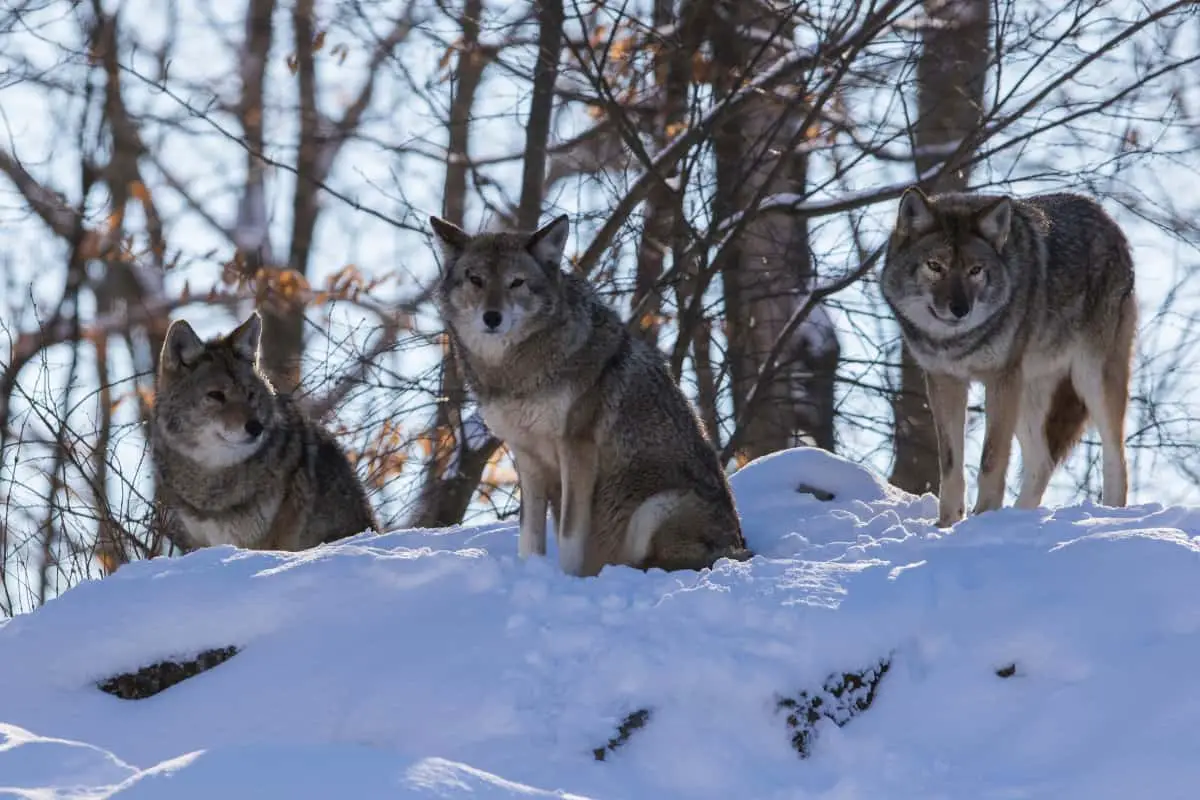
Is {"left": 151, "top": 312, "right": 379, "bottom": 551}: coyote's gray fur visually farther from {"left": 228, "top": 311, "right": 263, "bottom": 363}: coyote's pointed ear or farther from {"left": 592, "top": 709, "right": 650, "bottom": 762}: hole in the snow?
{"left": 592, "top": 709, "right": 650, "bottom": 762}: hole in the snow

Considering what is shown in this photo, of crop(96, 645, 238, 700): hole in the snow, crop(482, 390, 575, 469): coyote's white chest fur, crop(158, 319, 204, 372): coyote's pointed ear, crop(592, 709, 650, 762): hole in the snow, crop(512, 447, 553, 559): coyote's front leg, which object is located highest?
crop(158, 319, 204, 372): coyote's pointed ear

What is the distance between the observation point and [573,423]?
761 cm

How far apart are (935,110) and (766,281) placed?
2.05 m

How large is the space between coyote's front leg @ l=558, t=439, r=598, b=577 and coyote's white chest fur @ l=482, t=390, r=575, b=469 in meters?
0.09

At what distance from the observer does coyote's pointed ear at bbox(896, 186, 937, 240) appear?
8.41m

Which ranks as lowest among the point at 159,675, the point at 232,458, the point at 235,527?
the point at 159,675

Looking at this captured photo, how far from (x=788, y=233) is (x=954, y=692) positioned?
788 cm

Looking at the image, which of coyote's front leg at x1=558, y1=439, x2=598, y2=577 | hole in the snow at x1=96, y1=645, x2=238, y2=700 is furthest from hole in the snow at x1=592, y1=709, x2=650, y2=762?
coyote's front leg at x1=558, y1=439, x2=598, y2=577

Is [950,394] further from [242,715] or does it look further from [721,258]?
[242,715]

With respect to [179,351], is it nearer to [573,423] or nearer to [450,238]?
[450,238]

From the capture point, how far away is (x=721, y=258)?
37.7 ft

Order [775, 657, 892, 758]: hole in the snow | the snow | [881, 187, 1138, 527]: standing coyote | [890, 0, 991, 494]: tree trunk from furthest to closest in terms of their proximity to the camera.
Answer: [890, 0, 991, 494]: tree trunk < [881, 187, 1138, 527]: standing coyote < [775, 657, 892, 758]: hole in the snow < the snow

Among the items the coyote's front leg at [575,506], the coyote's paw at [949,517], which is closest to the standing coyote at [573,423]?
the coyote's front leg at [575,506]

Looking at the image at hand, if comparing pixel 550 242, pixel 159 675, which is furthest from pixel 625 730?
pixel 550 242
